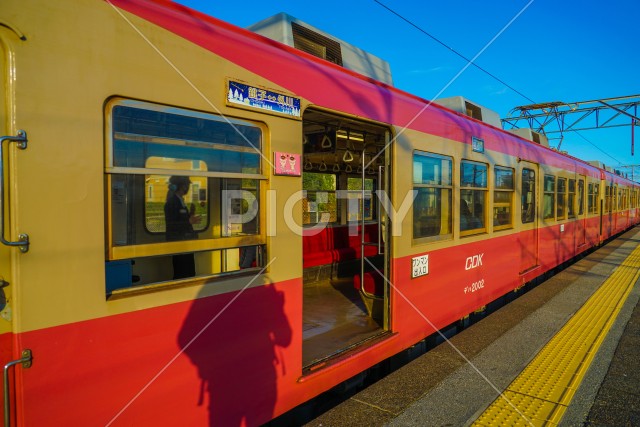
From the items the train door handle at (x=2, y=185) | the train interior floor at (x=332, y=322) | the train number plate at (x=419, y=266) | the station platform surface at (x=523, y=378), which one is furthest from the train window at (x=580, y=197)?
the train door handle at (x=2, y=185)

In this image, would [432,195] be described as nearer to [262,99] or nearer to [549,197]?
[262,99]

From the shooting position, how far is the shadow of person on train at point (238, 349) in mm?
2314

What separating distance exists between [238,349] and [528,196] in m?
6.01

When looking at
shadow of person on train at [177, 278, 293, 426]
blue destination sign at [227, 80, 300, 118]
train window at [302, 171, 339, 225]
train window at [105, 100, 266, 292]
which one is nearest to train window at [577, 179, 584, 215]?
train window at [302, 171, 339, 225]

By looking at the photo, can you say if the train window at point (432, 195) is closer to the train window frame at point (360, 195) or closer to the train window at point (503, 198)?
the train window at point (503, 198)

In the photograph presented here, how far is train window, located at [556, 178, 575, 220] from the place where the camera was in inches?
341

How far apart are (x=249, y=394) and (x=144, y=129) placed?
161 cm

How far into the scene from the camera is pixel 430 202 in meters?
4.42

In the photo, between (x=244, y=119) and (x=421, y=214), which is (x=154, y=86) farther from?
(x=421, y=214)

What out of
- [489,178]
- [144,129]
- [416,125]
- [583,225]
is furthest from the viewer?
[583,225]

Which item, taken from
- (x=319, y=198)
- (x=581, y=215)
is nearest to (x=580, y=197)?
(x=581, y=215)

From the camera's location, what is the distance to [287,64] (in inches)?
112

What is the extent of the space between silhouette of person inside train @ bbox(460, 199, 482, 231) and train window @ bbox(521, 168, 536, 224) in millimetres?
1915

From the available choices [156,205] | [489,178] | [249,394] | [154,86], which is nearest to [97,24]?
[154,86]
